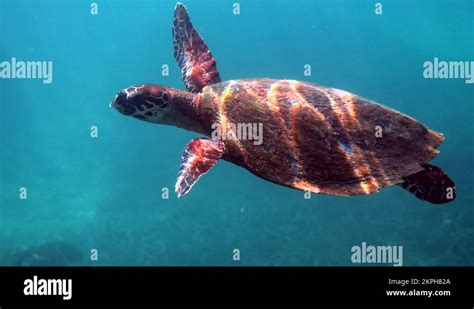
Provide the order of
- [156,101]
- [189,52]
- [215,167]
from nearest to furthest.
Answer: [156,101] < [189,52] < [215,167]

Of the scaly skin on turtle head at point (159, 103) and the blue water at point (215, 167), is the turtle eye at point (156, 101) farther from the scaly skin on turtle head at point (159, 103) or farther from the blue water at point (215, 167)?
the blue water at point (215, 167)

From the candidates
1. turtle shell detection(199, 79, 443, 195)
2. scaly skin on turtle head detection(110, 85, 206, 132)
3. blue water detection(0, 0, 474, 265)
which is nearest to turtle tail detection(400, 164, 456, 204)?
turtle shell detection(199, 79, 443, 195)

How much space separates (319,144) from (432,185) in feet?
5.45

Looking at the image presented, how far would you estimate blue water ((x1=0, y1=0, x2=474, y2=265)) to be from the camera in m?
16.4

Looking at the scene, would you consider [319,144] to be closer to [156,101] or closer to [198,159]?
[198,159]

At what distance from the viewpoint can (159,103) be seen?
6.87 meters

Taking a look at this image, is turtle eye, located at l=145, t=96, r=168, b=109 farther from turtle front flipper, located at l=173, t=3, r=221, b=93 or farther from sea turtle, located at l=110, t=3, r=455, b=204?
sea turtle, located at l=110, t=3, r=455, b=204

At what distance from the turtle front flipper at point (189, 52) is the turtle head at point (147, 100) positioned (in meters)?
0.76

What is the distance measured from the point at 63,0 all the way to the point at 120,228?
211 ft

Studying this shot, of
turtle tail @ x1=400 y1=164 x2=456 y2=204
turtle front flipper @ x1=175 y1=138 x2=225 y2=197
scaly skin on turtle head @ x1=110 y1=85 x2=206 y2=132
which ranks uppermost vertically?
scaly skin on turtle head @ x1=110 y1=85 x2=206 y2=132

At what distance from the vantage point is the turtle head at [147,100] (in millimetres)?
6836

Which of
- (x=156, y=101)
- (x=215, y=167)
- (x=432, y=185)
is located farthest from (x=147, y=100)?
(x=215, y=167)

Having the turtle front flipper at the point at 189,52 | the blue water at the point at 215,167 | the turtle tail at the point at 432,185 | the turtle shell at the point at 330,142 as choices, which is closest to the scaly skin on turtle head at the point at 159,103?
the turtle front flipper at the point at 189,52
